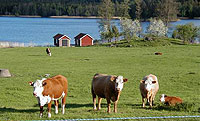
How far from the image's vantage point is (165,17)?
9512cm

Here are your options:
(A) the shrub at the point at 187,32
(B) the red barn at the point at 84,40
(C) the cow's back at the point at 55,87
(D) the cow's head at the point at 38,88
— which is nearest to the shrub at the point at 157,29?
(A) the shrub at the point at 187,32

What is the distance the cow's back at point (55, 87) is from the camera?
11.3 meters

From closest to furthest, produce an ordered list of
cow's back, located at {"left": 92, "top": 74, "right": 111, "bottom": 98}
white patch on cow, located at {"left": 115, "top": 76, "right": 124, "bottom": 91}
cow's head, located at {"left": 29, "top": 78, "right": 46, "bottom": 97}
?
1. cow's head, located at {"left": 29, "top": 78, "right": 46, "bottom": 97}
2. white patch on cow, located at {"left": 115, "top": 76, "right": 124, "bottom": 91}
3. cow's back, located at {"left": 92, "top": 74, "right": 111, "bottom": 98}

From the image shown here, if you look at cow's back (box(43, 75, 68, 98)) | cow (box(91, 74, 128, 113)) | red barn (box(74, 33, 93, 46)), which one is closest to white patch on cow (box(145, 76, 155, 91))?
cow (box(91, 74, 128, 113))

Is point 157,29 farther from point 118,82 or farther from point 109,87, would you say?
point 118,82

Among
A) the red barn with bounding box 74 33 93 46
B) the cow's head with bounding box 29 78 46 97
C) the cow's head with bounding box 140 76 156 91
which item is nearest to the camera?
the cow's head with bounding box 29 78 46 97

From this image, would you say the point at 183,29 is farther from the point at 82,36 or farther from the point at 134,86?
the point at 134,86

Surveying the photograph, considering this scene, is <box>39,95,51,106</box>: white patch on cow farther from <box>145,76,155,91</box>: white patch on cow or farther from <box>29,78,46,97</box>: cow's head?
<box>145,76,155,91</box>: white patch on cow

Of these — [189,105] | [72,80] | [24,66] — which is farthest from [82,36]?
[189,105]

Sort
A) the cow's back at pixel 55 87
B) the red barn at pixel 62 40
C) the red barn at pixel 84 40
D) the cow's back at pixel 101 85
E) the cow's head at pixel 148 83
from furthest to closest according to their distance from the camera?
the red barn at pixel 84 40 → the red barn at pixel 62 40 → the cow's head at pixel 148 83 → the cow's back at pixel 101 85 → the cow's back at pixel 55 87

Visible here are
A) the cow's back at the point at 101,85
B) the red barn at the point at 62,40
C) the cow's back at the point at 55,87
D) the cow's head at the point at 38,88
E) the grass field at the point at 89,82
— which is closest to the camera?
the cow's head at the point at 38,88

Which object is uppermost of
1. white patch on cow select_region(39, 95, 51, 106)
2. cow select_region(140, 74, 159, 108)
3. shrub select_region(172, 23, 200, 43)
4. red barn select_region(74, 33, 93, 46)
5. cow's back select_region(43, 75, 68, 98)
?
cow's back select_region(43, 75, 68, 98)

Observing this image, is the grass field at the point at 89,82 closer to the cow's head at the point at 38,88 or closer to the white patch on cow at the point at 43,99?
the white patch on cow at the point at 43,99

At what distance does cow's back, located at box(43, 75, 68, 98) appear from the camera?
11336 millimetres
